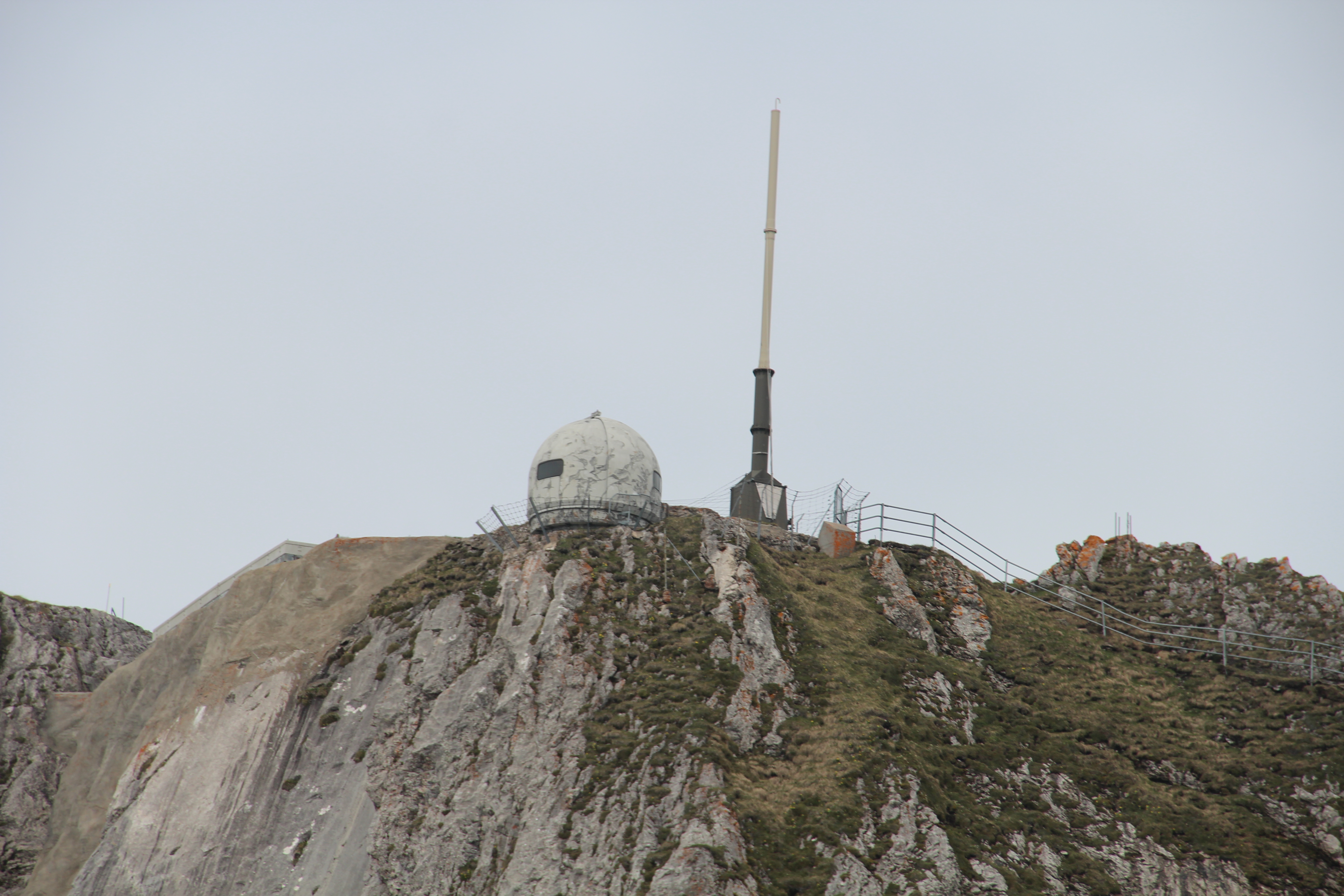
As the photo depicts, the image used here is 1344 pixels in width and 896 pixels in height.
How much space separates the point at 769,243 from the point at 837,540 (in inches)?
521

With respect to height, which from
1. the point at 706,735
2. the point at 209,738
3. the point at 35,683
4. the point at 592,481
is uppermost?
the point at 592,481

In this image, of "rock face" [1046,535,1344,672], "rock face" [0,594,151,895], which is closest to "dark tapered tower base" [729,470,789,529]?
"rock face" [1046,535,1344,672]

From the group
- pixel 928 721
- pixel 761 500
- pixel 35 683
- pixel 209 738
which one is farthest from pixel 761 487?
pixel 35 683

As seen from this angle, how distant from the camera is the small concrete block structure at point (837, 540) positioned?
41.6 metres

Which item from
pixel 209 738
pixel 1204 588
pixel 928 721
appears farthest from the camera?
pixel 1204 588

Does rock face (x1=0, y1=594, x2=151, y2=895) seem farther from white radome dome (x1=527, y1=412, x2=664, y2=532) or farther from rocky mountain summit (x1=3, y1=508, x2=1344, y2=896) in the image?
white radome dome (x1=527, y1=412, x2=664, y2=532)

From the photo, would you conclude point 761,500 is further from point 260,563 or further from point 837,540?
point 260,563

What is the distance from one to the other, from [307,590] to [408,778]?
443 inches

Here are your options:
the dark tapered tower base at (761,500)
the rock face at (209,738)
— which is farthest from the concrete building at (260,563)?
the dark tapered tower base at (761,500)

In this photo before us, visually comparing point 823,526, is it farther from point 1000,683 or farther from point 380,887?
point 380,887

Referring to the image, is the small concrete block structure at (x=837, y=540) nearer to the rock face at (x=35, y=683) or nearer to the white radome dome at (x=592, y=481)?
the white radome dome at (x=592, y=481)

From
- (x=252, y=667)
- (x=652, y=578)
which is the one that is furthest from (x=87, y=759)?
(x=652, y=578)

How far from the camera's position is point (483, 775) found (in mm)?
32031

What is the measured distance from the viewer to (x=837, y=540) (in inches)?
1645
